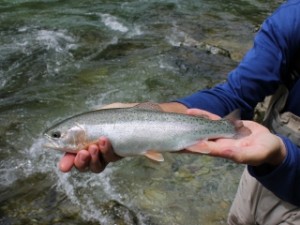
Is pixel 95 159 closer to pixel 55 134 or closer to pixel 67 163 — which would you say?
pixel 67 163

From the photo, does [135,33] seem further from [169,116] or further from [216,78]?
[169,116]

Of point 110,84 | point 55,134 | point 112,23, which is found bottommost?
point 112,23

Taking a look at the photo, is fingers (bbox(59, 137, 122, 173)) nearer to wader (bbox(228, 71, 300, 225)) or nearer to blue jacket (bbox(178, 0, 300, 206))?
blue jacket (bbox(178, 0, 300, 206))

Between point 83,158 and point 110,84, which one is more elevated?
point 83,158

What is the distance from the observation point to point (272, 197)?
104 inches

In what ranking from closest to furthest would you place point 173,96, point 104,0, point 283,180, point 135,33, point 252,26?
point 283,180
point 173,96
point 135,33
point 252,26
point 104,0

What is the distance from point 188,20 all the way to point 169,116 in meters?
8.39

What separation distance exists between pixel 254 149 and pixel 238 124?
29cm

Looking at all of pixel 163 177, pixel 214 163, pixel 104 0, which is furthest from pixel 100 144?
pixel 104 0

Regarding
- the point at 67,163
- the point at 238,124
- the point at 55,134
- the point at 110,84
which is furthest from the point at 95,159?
the point at 110,84

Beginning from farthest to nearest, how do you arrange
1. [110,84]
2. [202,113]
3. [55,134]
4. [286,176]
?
1. [110,84]
2. [55,134]
3. [202,113]
4. [286,176]

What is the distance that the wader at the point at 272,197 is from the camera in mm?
2529

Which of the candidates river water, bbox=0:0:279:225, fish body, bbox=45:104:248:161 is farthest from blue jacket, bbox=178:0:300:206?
river water, bbox=0:0:279:225

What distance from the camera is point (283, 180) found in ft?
7.66
